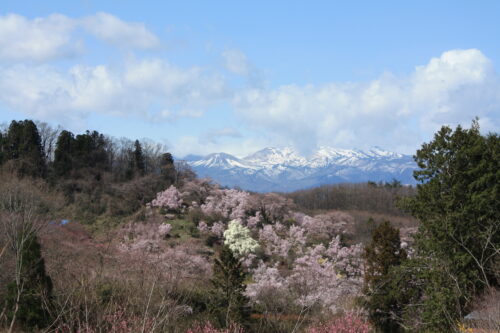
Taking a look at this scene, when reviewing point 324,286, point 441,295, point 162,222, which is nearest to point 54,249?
point 162,222

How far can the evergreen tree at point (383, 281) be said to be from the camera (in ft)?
71.1

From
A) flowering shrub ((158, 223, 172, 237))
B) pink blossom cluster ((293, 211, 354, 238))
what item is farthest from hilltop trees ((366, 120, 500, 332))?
pink blossom cluster ((293, 211, 354, 238))

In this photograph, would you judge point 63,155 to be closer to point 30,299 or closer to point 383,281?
point 30,299

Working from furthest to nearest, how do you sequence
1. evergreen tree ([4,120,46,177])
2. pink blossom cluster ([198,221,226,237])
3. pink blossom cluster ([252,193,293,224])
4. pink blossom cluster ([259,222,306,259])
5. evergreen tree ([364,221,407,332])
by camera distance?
pink blossom cluster ([252,193,293,224]), evergreen tree ([4,120,46,177]), pink blossom cluster ([198,221,226,237]), pink blossom cluster ([259,222,306,259]), evergreen tree ([364,221,407,332])

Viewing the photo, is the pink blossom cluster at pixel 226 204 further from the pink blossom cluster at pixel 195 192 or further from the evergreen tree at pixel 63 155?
the evergreen tree at pixel 63 155

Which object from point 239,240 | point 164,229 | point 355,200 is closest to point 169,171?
point 164,229

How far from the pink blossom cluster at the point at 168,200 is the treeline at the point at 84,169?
162 cm

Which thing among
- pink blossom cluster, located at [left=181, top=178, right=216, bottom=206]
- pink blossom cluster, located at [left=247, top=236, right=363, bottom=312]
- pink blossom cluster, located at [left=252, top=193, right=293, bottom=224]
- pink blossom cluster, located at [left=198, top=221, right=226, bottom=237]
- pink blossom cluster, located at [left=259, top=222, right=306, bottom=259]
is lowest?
pink blossom cluster, located at [left=247, top=236, right=363, bottom=312]

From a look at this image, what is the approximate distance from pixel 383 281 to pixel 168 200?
22901mm

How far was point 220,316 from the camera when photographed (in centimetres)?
1844

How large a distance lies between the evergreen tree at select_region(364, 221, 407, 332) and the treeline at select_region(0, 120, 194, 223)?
75.2ft

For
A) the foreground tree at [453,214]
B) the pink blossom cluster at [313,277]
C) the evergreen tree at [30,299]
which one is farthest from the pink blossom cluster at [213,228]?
the evergreen tree at [30,299]

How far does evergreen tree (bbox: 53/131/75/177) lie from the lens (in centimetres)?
4284

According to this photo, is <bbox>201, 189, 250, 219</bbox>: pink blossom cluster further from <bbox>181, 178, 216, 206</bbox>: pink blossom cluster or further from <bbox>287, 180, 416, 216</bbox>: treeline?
<bbox>287, 180, 416, 216</bbox>: treeline
